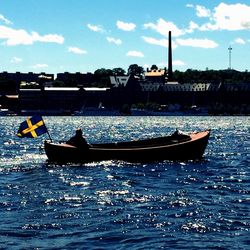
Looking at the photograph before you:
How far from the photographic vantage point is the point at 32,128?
3962 centimetres

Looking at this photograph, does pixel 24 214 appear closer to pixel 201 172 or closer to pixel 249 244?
pixel 249 244

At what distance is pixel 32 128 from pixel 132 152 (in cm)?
662

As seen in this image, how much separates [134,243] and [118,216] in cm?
375

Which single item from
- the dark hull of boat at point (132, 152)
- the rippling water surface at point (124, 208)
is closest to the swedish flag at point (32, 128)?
the dark hull of boat at point (132, 152)

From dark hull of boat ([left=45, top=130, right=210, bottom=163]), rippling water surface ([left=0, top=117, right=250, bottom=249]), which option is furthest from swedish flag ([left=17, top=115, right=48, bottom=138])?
rippling water surface ([left=0, top=117, right=250, bottom=249])

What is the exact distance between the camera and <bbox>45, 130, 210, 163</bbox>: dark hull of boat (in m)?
40.9

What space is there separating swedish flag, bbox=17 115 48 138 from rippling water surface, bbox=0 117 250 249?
2188 millimetres

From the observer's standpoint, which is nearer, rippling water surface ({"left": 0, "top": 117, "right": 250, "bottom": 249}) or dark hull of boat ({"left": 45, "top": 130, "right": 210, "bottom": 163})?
rippling water surface ({"left": 0, "top": 117, "right": 250, "bottom": 249})

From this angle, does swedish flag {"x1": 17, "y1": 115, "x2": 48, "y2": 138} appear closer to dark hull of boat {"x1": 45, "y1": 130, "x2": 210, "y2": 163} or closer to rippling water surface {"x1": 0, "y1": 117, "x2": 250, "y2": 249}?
dark hull of boat {"x1": 45, "y1": 130, "x2": 210, "y2": 163}

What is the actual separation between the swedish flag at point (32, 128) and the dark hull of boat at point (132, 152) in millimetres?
1510

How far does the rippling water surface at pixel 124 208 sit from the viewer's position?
1891cm

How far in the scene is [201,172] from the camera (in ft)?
120

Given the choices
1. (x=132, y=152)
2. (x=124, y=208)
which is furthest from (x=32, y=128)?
(x=124, y=208)

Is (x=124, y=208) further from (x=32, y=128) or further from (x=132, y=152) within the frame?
(x=132, y=152)
